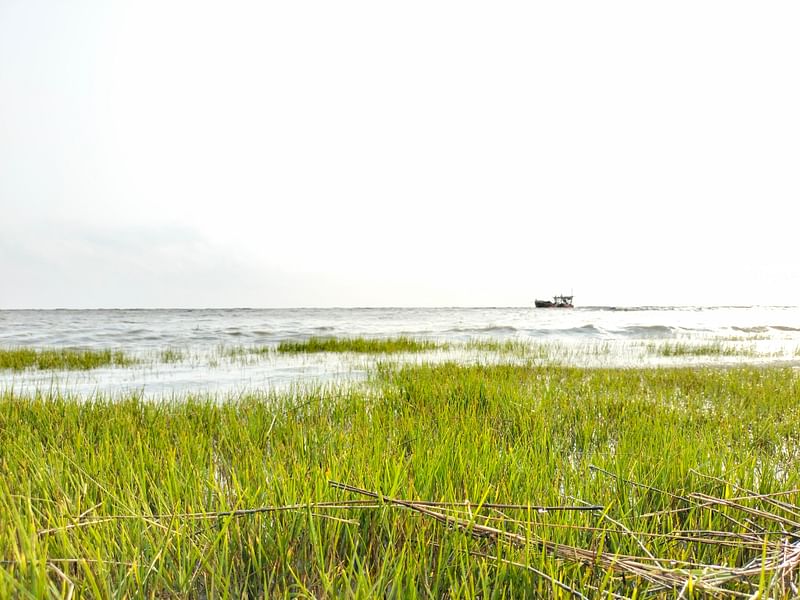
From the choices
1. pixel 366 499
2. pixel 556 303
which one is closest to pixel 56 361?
pixel 366 499

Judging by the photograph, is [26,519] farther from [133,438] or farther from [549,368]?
[549,368]

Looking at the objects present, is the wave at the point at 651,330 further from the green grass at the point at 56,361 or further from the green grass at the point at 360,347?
the green grass at the point at 56,361

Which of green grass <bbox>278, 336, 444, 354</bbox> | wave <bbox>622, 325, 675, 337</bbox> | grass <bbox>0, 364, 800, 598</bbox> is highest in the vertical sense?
grass <bbox>0, 364, 800, 598</bbox>

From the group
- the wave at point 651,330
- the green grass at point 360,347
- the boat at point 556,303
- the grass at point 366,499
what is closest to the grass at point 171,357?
the green grass at point 360,347

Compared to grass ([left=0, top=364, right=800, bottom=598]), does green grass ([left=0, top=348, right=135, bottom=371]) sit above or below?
below

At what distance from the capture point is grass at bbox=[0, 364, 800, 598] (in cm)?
143

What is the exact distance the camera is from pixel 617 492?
2174 millimetres

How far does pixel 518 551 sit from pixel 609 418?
10.9 ft

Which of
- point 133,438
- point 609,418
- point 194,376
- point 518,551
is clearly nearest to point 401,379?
point 609,418

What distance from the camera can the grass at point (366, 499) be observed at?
143 cm

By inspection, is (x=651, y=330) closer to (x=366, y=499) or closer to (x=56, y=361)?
(x=366, y=499)

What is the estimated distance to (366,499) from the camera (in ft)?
5.98

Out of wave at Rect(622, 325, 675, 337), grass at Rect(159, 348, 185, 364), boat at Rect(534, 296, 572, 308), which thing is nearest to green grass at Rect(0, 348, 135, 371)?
grass at Rect(159, 348, 185, 364)

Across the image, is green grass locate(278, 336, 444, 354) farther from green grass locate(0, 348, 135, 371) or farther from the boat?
the boat
